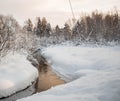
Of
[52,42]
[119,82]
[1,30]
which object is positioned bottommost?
[52,42]

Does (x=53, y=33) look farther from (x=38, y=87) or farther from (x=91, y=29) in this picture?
(x=38, y=87)

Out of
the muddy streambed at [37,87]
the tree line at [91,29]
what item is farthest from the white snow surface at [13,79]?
the tree line at [91,29]

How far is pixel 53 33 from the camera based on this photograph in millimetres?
63781

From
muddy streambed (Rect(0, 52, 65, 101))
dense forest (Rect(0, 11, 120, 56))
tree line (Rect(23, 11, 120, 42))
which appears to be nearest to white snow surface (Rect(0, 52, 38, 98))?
muddy streambed (Rect(0, 52, 65, 101))

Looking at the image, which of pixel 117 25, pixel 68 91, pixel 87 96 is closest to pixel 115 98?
pixel 87 96

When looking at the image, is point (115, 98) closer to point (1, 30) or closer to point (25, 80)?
point (25, 80)

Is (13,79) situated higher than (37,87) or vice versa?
(13,79)

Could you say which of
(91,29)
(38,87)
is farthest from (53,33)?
(38,87)

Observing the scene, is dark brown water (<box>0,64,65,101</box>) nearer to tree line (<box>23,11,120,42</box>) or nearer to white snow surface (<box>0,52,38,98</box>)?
white snow surface (<box>0,52,38,98</box>)

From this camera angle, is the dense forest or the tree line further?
the tree line

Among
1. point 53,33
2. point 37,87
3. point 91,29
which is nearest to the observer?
point 37,87

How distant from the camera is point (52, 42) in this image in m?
55.7

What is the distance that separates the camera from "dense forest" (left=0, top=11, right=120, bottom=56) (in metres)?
21.9

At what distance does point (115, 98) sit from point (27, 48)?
22875mm
